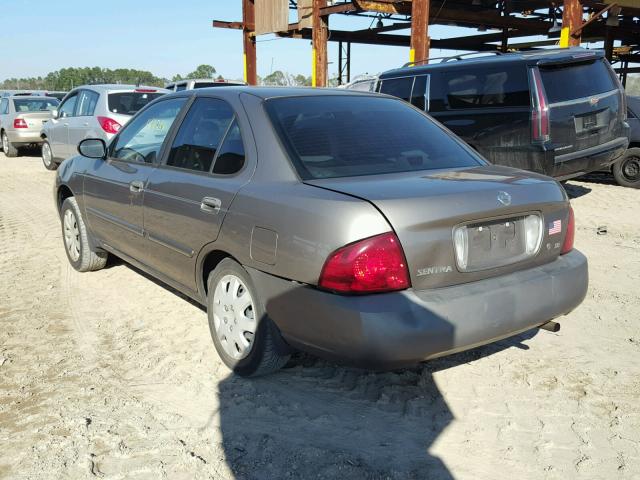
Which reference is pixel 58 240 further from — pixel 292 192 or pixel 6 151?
pixel 6 151

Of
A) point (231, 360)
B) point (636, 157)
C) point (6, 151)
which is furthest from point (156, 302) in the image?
point (6, 151)

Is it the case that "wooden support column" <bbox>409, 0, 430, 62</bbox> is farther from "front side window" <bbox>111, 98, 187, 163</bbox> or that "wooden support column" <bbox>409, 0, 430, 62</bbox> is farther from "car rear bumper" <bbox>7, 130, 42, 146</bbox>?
"front side window" <bbox>111, 98, 187, 163</bbox>

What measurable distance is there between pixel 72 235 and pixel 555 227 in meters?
4.34

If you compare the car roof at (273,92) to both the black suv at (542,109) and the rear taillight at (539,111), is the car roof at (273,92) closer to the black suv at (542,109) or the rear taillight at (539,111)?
the rear taillight at (539,111)

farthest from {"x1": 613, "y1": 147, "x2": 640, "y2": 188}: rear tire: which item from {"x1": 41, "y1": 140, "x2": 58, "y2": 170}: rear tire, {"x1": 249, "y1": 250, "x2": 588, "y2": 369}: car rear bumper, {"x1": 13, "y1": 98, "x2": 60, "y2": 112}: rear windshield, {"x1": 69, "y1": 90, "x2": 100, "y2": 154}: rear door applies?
{"x1": 13, "y1": 98, "x2": 60, "y2": 112}: rear windshield

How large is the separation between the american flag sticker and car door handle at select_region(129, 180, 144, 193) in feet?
8.70

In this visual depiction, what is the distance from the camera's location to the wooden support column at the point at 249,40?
20339 millimetres

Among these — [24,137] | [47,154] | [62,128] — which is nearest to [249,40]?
[24,137]

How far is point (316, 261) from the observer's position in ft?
8.98

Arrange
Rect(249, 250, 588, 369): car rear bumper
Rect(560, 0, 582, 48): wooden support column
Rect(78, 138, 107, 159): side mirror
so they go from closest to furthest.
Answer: Rect(249, 250, 588, 369): car rear bumper
Rect(78, 138, 107, 159): side mirror
Rect(560, 0, 582, 48): wooden support column

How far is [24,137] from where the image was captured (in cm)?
1648

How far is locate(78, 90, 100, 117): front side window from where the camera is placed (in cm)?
1152

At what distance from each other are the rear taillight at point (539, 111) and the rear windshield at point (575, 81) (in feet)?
0.24

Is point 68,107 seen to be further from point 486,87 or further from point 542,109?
point 542,109
